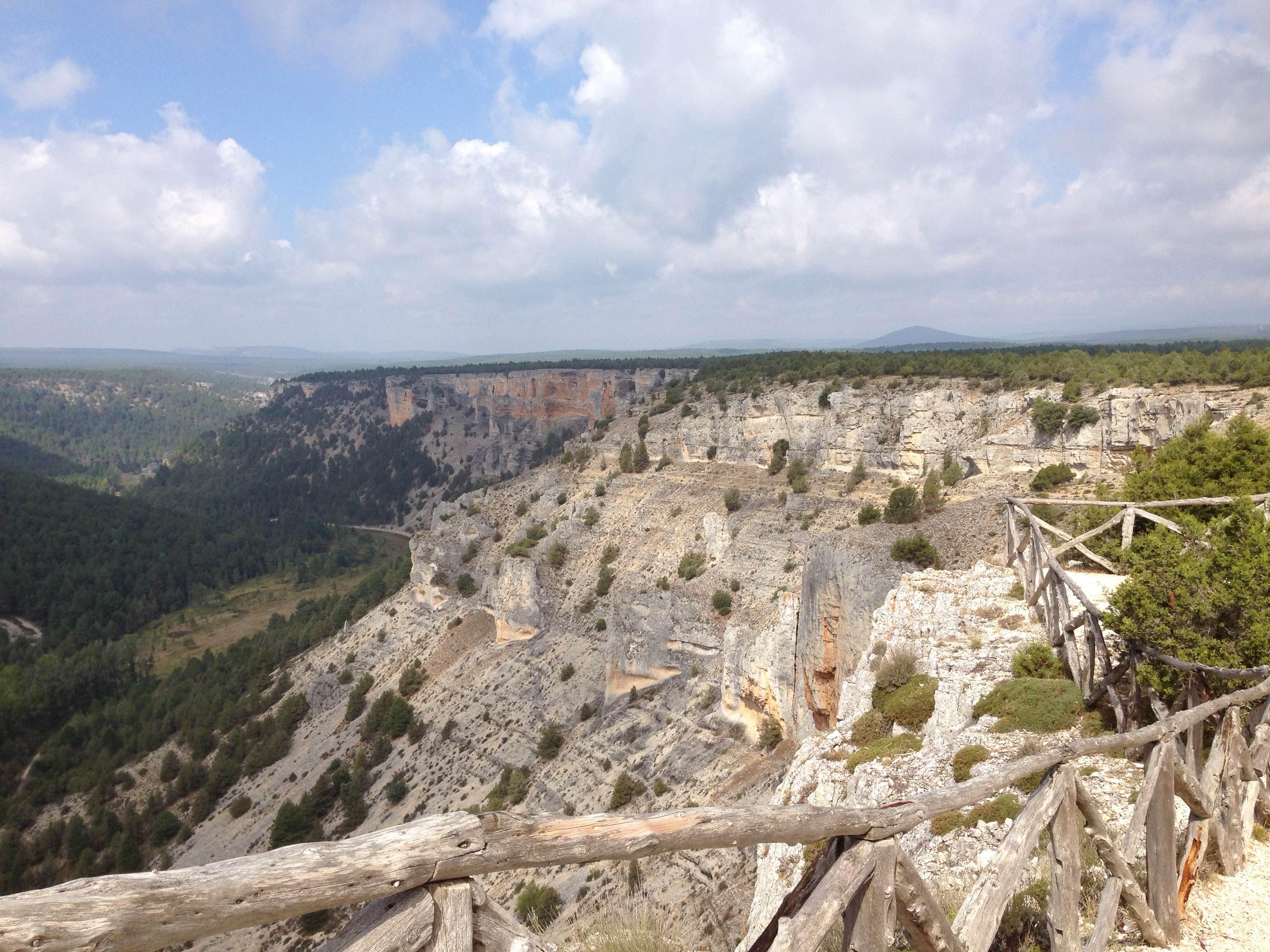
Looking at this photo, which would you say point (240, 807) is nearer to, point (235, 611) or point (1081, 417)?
point (235, 611)

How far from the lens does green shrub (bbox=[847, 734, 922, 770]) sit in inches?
394

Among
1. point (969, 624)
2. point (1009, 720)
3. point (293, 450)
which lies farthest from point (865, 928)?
point (293, 450)

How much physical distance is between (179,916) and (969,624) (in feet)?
45.1

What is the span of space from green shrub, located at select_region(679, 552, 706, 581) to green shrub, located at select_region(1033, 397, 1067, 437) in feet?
59.1

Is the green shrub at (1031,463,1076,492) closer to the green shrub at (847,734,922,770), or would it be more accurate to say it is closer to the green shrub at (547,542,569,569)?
the green shrub at (847,734,922,770)

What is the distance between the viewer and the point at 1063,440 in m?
34.0

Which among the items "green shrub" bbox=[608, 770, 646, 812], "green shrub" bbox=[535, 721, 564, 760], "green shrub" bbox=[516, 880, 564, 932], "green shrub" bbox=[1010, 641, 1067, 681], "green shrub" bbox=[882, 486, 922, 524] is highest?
"green shrub" bbox=[1010, 641, 1067, 681]

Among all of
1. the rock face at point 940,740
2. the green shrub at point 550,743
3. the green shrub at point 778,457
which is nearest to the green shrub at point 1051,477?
the rock face at point 940,740

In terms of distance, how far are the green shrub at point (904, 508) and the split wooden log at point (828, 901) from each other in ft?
76.0

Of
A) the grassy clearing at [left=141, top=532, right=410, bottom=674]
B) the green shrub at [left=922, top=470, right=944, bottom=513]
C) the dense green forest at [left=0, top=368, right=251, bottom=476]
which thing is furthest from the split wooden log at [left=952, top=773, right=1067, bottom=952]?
the dense green forest at [left=0, top=368, right=251, bottom=476]

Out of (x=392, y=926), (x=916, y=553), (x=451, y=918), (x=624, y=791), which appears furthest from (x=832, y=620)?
(x=392, y=926)

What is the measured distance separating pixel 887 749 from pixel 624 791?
1694 centimetres

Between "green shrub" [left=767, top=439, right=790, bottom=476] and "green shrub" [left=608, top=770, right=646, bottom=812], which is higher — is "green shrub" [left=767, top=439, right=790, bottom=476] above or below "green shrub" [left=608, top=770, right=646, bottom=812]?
above

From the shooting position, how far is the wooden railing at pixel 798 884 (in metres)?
1.90
